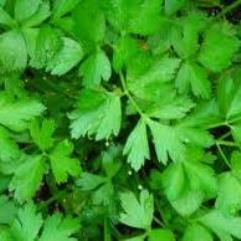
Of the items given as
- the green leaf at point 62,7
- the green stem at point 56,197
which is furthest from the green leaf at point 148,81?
the green stem at point 56,197

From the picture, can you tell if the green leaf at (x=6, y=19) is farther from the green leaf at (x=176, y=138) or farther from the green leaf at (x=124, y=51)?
the green leaf at (x=176, y=138)

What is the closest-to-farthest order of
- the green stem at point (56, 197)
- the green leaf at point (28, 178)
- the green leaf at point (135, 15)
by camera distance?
the green leaf at point (135, 15)
the green leaf at point (28, 178)
the green stem at point (56, 197)

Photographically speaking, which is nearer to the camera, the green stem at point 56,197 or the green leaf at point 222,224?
the green leaf at point 222,224

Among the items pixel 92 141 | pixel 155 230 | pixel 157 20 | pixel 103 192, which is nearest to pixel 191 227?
pixel 155 230

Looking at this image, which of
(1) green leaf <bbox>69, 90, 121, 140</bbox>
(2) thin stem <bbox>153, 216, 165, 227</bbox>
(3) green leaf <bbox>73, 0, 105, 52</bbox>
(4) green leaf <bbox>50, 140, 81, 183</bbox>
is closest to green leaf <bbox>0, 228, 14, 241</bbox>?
(4) green leaf <bbox>50, 140, 81, 183</bbox>

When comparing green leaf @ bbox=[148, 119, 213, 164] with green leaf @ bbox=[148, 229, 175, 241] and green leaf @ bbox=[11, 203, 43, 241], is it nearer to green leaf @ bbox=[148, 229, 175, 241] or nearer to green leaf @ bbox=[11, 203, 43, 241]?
green leaf @ bbox=[148, 229, 175, 241]

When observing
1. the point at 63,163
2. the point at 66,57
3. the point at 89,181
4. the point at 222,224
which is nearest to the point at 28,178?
the point at 63,163
